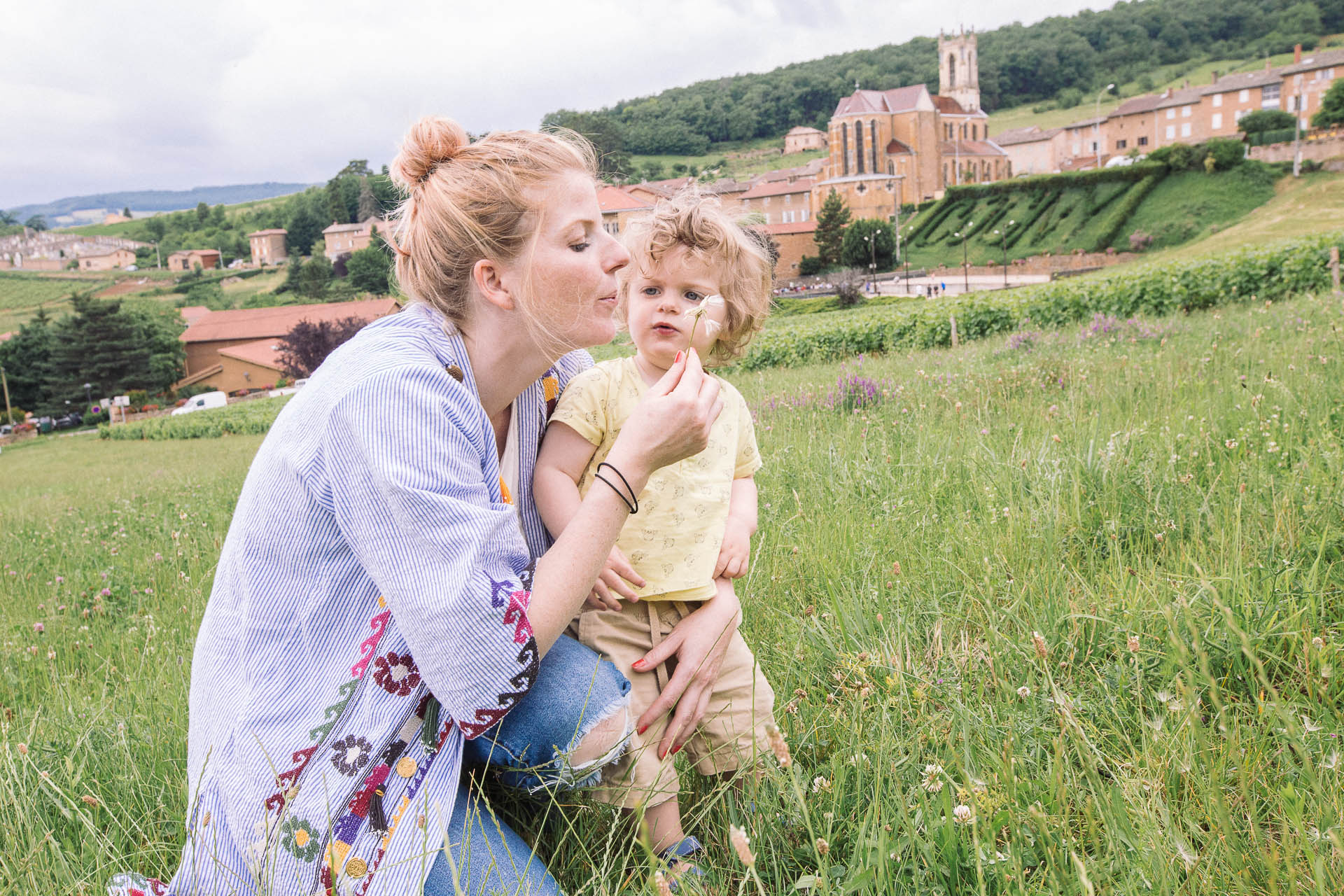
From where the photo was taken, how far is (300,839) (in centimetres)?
149

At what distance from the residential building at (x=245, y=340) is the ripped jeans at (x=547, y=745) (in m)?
72.6

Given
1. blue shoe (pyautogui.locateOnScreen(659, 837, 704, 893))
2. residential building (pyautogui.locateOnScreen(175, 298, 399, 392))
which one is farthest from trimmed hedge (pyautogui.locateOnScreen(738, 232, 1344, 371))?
residential building (pyautogui.locateOnScreen(175, 298, 399, 392))

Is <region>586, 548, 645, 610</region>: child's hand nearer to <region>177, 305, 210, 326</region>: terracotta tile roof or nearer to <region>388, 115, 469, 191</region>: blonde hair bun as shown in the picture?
<region>388, 115, 469, 191</region>: blonde hair bun

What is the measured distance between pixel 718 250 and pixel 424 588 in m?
1.29

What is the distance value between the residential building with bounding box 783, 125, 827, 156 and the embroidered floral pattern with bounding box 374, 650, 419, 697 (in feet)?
453

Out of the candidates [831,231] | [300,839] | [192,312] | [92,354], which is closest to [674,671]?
[300,839]

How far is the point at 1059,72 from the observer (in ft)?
436

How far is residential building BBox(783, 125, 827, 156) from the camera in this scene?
130 m

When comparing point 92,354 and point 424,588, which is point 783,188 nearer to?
point 92,354

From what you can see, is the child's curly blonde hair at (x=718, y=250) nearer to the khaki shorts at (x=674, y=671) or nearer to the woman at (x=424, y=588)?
the woman at (x=424, y=588)

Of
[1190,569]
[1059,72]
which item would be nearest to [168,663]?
[1190,569]

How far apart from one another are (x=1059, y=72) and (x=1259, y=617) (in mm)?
156947

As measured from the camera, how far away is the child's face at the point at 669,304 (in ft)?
7.39

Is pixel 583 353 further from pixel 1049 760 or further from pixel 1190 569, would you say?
pixel 1190 569
